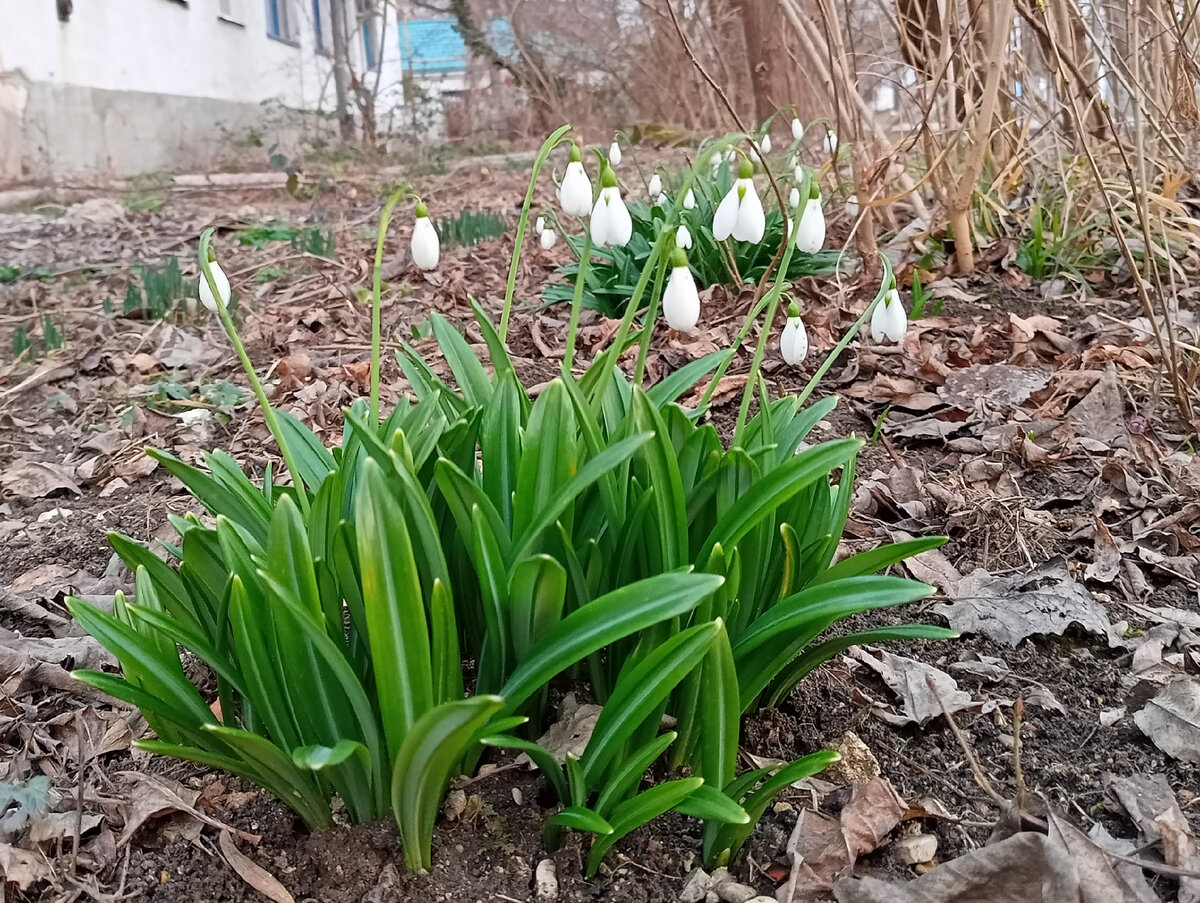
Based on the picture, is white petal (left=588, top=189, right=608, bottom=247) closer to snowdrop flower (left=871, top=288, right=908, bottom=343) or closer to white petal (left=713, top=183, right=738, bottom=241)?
white petal (left=713, top=183, right=738, bottom=241)

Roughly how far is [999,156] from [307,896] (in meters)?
4.97

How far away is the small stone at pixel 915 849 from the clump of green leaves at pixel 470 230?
4.39 metres

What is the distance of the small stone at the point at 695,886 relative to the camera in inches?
52.6

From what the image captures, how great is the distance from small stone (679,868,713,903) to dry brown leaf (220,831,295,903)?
0.55 m

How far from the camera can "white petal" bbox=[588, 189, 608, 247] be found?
1582 millimetres

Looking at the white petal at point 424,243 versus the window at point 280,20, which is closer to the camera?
the white petal at point 424,243

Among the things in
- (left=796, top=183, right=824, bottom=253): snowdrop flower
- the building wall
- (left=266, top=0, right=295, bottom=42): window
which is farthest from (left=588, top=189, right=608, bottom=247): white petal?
(left=266, top=0, right=295, bottom=42): window

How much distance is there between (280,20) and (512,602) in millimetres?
→ 16834

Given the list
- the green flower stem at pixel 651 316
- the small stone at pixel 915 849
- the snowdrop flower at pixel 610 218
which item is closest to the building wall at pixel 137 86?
the snowdrop flower at pixel 610 218

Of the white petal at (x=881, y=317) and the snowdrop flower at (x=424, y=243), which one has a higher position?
the snowdrop flower at (x=424, y=243)

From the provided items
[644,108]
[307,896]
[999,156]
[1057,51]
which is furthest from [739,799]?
[644,108]

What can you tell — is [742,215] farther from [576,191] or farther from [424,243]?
[424,243]

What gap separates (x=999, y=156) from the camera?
198 inches

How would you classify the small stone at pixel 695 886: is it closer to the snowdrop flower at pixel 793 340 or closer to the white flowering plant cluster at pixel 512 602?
the white flowering plant cluster at pixel 512 602
